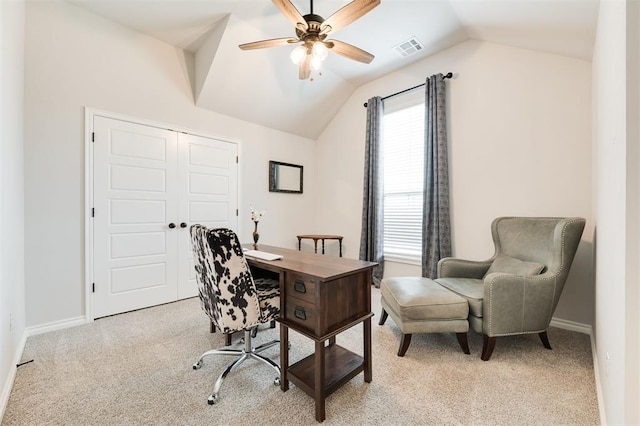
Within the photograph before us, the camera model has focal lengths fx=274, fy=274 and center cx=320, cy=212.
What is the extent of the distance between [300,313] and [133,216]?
2507 millimetres

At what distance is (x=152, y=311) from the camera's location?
9.86 feet

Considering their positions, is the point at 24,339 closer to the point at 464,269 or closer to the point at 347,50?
the point at 347,50

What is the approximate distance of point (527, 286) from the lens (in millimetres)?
2010

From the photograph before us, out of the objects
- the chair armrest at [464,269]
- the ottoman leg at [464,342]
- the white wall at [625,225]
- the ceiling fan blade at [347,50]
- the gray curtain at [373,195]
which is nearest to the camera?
the white wall at [625,225]

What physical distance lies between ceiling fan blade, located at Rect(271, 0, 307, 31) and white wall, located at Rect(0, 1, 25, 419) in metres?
1.56

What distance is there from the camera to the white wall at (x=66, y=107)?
245cm

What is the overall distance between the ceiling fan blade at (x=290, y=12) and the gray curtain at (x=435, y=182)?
6.37 feet

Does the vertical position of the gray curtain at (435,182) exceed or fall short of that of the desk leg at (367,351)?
it exceeds it

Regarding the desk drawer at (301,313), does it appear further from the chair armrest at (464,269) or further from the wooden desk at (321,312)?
the chair armrest at (464,269)

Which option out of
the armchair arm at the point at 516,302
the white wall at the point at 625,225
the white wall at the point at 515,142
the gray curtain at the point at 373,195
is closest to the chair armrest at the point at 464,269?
the white wall at the point at 515,142

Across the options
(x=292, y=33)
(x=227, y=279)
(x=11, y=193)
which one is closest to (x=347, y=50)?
(x=292, y=33)

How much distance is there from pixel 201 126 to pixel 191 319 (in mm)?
2330

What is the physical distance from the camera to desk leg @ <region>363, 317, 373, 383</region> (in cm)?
171

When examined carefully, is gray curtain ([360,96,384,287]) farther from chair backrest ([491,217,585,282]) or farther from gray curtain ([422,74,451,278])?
chair backrest ([491,217,585,282])
